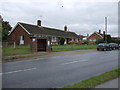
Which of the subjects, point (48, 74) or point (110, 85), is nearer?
point (110, 85)

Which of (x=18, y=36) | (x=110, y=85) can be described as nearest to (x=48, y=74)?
(x=110, y=85)

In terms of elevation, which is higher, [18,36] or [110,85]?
[18,36]

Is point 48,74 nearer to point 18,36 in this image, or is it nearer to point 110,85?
point 110,85

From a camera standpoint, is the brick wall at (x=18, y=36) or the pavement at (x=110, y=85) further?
the brick wall at (x=18, y=36)

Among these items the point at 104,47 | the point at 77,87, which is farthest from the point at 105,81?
the point at 104,47

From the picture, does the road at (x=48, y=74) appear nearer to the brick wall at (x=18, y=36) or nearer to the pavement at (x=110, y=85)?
the pavement at (x=110, y=85)

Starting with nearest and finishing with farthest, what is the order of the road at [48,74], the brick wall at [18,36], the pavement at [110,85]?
1. the pavement at [110,85]
2. the road at [48,74]
3. the brick wall at [18,36]

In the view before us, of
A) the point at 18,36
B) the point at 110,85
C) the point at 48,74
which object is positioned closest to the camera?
the point at 110,85

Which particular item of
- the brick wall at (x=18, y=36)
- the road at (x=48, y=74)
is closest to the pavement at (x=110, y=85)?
the road at (x=48, y=74)

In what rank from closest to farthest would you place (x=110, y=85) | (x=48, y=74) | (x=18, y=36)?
(x=110, y=85) < (x=48, y=74) < (x=18, y=36)

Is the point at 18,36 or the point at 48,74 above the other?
the point at 18,36

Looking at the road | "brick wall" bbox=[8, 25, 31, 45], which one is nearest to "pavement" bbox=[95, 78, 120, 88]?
the road

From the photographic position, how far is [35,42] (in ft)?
71.3

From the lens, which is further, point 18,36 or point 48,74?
point 18,36
